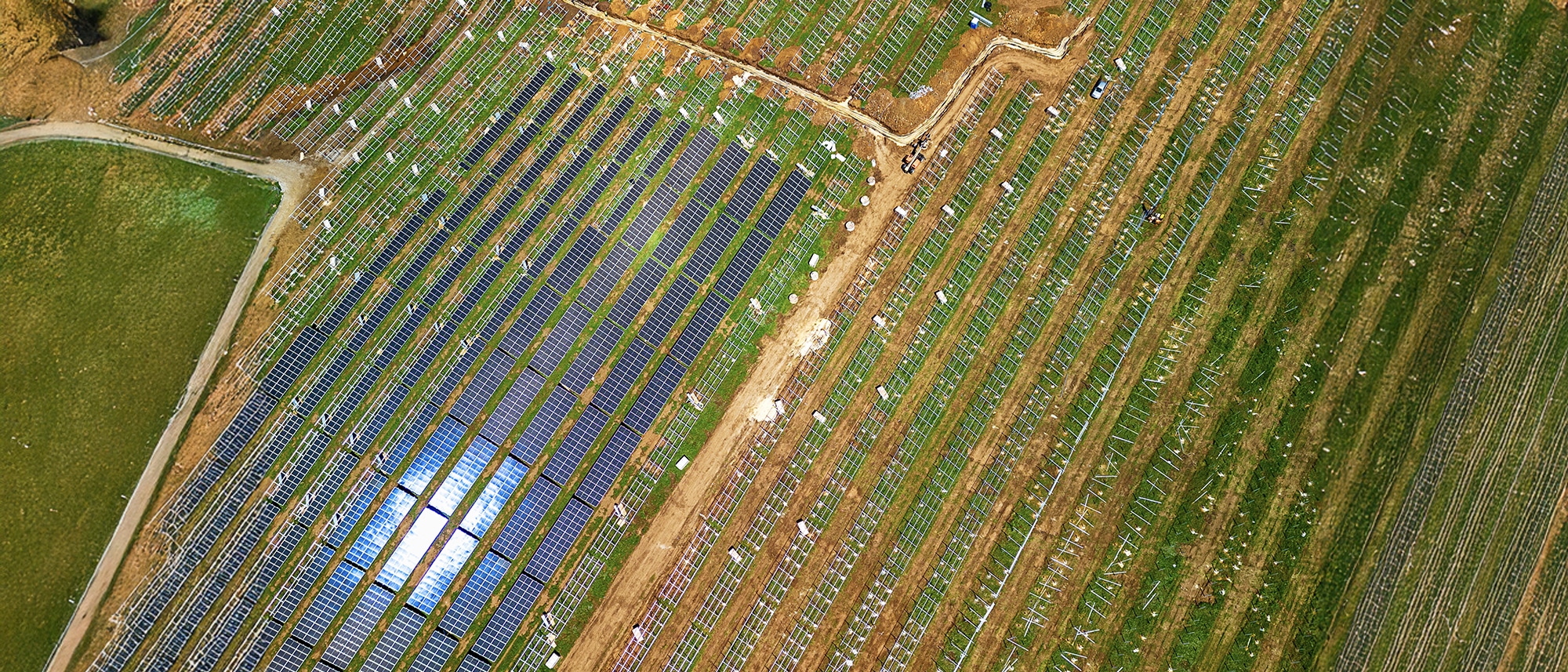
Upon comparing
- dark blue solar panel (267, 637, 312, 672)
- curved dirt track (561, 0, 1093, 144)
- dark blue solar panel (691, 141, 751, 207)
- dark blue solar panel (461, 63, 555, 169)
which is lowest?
dark blue solar panel (267, 637, 312, 672)

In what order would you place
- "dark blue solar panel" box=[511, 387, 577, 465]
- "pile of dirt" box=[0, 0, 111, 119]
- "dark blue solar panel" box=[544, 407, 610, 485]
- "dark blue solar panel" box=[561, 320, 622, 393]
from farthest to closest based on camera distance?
"dark blue solar panel" box=[561, 320, 622, 393] < "dark blue solar panel" box=[544, 407, 610, 485] < "dark blue solar panel" box=[511, 387, 577, 465] < "pile of dirt" box=[0, 0, 111, 119]

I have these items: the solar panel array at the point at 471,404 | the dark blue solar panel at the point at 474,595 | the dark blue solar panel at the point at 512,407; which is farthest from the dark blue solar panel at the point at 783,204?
the dark blue solar panel at the point at 474,595

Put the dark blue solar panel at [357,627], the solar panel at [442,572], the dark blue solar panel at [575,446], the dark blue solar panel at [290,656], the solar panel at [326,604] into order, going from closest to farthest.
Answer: the dark blue solar panel at [290,656], the solar panel at [326,604], the dark blue solar panel at [357,627], the solar panel at [442,572], the dark blue solar panel at [575,446]

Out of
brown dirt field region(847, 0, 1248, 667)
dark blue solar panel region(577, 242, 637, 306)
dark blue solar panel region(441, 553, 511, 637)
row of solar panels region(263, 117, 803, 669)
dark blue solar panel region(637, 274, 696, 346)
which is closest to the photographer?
dark blue solar panel region(441, 553, 511, 637)

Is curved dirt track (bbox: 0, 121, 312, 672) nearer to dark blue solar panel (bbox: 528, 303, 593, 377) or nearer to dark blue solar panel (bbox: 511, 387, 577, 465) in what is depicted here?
dark blue solar panel (bbox: 528, 303, 593, 377)

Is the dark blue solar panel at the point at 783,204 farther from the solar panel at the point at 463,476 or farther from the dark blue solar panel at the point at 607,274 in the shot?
the solar panel at the point at 463,476

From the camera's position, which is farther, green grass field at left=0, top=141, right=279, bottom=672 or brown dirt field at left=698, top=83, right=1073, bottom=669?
brown dirt field at left=698, top=83, right=1073, bottom=669

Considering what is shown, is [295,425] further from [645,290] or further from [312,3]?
[312,3]

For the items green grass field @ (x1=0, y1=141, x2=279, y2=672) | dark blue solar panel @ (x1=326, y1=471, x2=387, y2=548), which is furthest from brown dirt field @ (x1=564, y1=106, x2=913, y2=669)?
green grass field @ (x1=0, y1=141, x2=279, y2=672)
